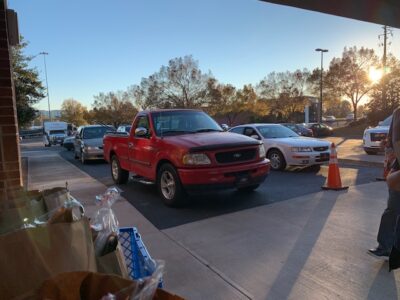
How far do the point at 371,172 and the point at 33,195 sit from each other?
9.74 metres

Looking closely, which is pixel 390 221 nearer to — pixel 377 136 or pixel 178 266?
pixel 178 266

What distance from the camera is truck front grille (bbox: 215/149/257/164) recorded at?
21.2ft

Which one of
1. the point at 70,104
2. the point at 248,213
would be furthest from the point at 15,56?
the point at 70,104

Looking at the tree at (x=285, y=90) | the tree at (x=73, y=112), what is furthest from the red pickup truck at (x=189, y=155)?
the tree at (x=73, y=112)

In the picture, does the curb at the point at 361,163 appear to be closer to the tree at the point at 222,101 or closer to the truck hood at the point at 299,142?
the truck hood at the point at 299,142

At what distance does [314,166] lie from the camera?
38.1 feet

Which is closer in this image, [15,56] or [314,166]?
[314,166]

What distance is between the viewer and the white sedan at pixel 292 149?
415 inches

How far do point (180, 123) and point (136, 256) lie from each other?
564cm

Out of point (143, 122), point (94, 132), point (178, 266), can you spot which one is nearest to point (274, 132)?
point (143, 122)

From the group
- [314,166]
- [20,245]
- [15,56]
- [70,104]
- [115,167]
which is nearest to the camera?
[20,245]

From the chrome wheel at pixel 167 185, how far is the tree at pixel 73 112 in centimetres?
7854

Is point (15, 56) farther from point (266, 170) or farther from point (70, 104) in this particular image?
point (70, 104)

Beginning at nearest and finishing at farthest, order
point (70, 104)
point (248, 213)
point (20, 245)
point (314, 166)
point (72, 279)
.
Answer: point (72, 279), point (20, 245), point (248, 213), point (314, 166), point (70, 104)
